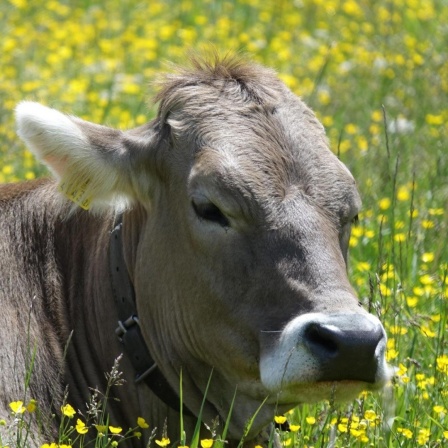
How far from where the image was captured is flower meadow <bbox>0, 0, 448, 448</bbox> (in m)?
5.35

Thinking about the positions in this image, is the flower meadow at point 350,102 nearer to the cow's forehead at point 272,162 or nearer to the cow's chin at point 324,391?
Result: the cow's chin at point 324,391

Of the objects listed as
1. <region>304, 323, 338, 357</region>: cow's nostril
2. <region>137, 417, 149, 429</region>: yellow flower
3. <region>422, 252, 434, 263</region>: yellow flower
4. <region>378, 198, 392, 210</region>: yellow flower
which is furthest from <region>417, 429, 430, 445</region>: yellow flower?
<region>378, 198, 392, 210</region>: yellow flower

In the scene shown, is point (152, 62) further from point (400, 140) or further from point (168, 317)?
point (168, 317)

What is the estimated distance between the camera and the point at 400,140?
8852mm

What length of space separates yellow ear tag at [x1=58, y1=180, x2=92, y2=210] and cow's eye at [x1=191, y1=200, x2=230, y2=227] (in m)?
0.55

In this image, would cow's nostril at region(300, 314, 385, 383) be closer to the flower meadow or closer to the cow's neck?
the flower meadow

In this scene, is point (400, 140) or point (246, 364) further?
point (400, 140)

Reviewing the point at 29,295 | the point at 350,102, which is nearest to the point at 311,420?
the point at 29,295

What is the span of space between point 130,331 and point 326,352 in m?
1.12

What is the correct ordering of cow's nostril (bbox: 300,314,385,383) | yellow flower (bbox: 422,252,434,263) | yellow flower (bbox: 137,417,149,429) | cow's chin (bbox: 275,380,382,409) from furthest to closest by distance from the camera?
1. yellow flower (bbox: 422,252,434,263)
2. yellow flower (bbox: 137,417,149,429)
3. cow's chin (bbox: 275,380,382,409)
4. cow's nostril (bbox: 300,314,385,383)

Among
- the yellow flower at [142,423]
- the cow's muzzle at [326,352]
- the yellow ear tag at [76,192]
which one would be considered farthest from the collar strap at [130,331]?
the cow's muzzle at [326,352]

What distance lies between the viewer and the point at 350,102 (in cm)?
1023

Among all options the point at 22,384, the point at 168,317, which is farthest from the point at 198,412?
the point at 22,384

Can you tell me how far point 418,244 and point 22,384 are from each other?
3232mm
